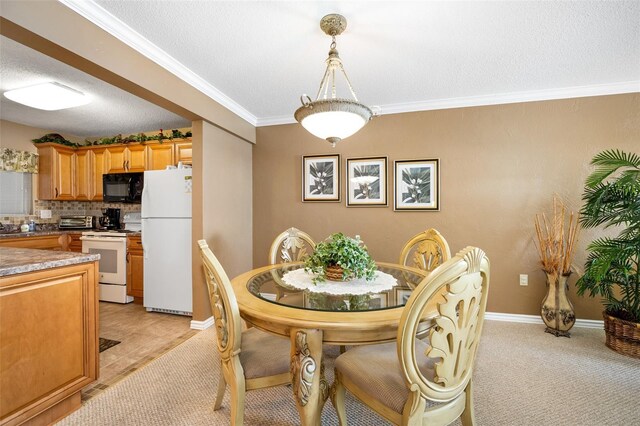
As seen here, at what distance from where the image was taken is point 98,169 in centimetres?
421

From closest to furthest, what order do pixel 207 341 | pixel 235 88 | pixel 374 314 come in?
1. pixel 374 314
2. pixel 207 341
3. pixel 235 88

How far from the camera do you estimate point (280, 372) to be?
1373mm

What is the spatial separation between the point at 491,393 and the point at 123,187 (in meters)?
4.67

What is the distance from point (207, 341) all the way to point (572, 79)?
4184mm

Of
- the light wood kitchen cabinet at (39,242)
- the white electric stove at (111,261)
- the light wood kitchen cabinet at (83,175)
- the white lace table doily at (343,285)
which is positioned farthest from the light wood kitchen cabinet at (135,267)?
the white lace table doily at (343,285)

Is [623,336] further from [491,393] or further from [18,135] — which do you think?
[18,135]

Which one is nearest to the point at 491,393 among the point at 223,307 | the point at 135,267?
the point at 223,307

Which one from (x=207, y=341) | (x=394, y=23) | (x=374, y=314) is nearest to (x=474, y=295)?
(x=374, y=314)

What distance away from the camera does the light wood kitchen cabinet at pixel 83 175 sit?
4242 mm

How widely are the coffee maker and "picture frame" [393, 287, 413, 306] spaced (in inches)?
176

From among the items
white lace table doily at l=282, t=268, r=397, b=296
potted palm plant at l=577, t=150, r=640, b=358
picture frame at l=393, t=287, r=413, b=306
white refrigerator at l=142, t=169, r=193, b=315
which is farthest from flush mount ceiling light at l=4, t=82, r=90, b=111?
potted palm plant at l=577, t=150, r=640, b=358

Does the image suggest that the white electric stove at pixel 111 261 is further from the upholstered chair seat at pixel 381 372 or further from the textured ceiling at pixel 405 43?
the upholstered chair seat at pixel 381 372

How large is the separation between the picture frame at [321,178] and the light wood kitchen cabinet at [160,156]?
1.76 metres

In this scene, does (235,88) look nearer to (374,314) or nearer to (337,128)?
(337,128)
